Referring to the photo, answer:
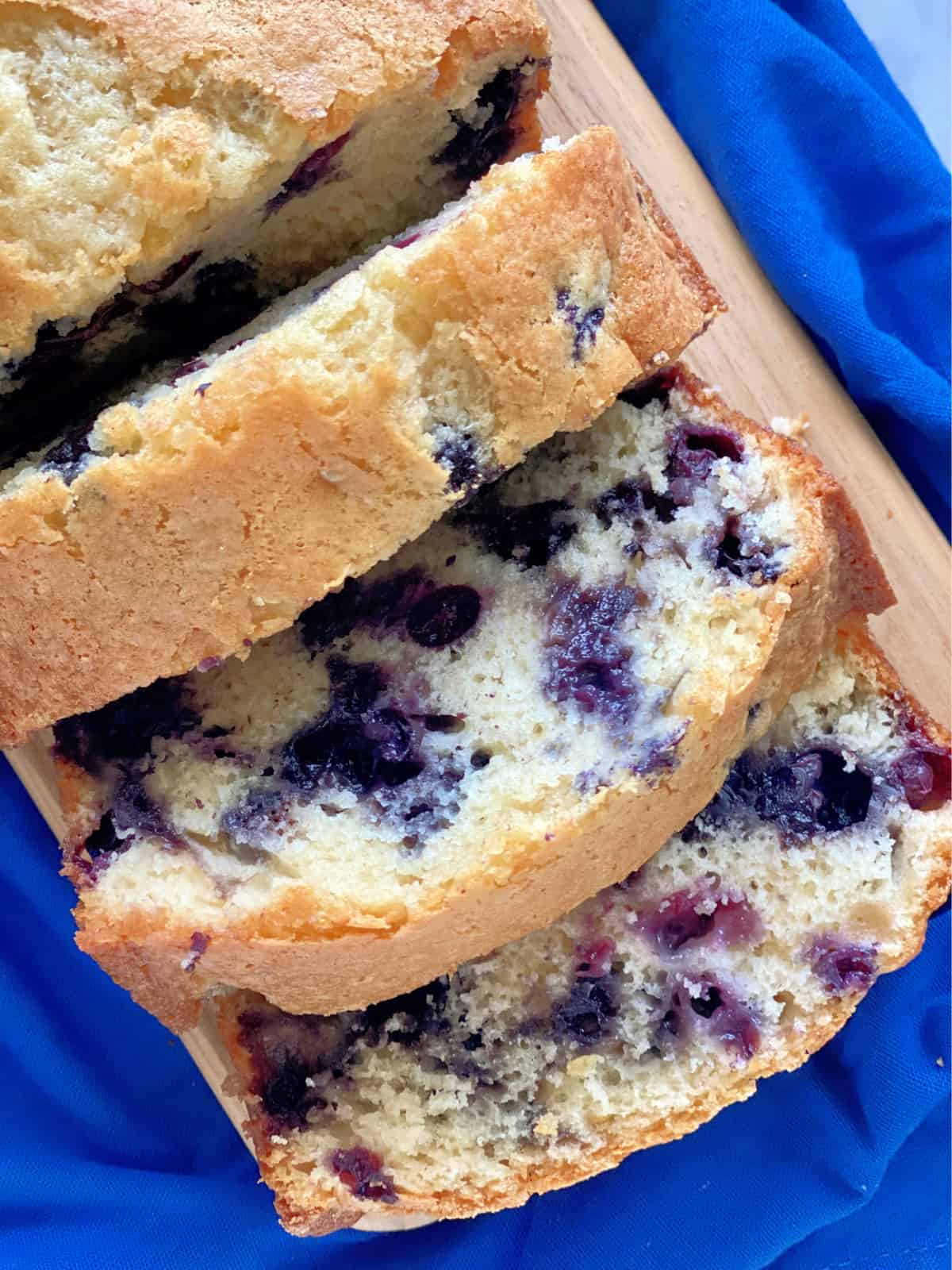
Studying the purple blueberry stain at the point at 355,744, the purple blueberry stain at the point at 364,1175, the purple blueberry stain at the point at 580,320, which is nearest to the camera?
the purple blueberry stain at the point at 580,320

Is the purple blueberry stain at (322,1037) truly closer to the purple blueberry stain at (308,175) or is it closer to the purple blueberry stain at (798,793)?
the purple blueberry stain at (798,793)

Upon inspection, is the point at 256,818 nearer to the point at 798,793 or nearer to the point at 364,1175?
the point at 364,1175

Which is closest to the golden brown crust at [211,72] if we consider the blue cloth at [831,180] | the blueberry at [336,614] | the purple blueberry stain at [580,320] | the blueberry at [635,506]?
the purple blueberry stain at [580,320]

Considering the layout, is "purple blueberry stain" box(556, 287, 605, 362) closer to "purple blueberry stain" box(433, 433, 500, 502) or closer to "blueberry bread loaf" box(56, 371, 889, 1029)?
"purple blueberry stain" box(433, 433, 500, 502)

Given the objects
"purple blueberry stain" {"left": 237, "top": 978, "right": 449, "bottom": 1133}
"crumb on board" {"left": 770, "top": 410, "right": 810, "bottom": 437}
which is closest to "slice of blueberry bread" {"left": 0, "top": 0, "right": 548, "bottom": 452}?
"crumb on board" {"left": 770, "top": 410, "right": 810, "bottom": 437}

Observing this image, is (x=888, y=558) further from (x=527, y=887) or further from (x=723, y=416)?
(x=527, y=887)

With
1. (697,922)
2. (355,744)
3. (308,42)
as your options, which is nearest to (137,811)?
(355,744)
